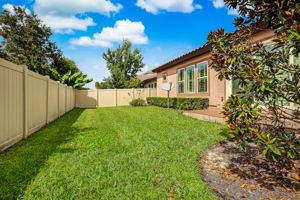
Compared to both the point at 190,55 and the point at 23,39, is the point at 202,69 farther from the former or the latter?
the point at 23,39

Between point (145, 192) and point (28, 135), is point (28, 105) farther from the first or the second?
point (145, 192)

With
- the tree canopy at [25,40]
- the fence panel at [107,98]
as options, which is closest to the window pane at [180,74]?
the fence panel at [107,98]

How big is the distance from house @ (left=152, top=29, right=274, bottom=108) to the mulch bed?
4779mm

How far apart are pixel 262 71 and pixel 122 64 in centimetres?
2456

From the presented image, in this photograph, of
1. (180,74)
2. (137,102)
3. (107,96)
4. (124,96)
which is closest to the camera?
(180,74)

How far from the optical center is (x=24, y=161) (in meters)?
2.80

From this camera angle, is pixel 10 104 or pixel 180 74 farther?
pixel 180 74

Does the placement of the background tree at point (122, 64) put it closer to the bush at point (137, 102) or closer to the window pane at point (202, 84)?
the bush at point (137, 102)

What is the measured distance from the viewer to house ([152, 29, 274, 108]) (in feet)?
26.5

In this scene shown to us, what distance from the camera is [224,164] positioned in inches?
111

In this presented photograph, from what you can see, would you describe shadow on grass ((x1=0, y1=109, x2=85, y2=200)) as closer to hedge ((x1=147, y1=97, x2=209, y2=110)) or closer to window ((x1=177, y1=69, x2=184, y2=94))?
hedge ((x1=147, y1=97, x2=209, y2=110))

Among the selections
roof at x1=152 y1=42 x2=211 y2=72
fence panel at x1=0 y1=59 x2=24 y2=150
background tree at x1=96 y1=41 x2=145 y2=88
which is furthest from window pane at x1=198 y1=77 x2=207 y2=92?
background tree at x1=96 y1=41 x2=145 y2=88

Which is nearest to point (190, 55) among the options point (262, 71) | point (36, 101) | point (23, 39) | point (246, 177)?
point (36, 101)

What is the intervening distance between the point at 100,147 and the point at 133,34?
2484 cm
